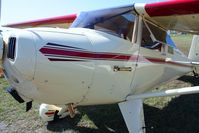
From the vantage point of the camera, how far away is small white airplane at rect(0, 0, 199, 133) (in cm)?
334

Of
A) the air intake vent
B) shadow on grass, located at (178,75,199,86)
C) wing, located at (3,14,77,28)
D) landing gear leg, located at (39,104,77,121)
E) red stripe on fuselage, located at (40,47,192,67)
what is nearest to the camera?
the air intake vent

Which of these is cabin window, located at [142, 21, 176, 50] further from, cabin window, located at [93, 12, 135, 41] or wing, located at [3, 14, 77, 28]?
wing, located at [3, 14, 77, 28]

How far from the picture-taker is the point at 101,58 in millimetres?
3883

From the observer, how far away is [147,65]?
15.6ft

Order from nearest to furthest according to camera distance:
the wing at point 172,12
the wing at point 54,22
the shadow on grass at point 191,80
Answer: the wing at point 172,12 → the wing at point 54,22 → the shadow on grass at point 191,80

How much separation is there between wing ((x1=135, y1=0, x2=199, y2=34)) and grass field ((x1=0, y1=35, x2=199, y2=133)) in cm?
174

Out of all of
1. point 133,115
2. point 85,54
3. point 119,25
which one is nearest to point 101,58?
point 85,54

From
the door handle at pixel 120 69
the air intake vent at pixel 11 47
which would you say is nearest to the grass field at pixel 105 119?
the door handle at pixel 120 69

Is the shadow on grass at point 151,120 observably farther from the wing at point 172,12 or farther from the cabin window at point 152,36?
the wing at point 172,12

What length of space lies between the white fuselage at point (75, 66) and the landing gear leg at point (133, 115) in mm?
142

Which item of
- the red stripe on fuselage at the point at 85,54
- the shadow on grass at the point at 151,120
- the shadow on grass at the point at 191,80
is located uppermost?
the red stripe on fuselage at the point at 85,54

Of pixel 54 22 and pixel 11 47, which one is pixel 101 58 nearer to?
pixel 11 47

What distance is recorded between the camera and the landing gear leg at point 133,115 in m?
4.38

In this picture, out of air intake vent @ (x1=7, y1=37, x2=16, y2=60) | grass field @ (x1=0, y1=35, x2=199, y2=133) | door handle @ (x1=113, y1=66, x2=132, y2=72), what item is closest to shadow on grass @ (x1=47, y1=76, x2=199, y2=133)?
grass field @ (x1=0, y1=35, x2=199, y2=133)
